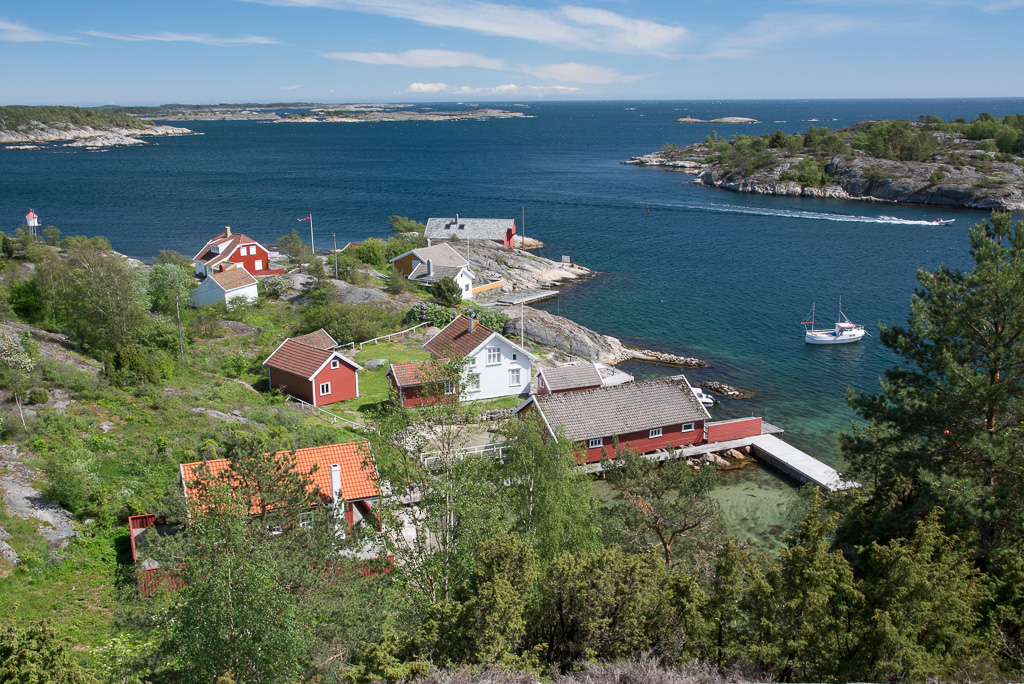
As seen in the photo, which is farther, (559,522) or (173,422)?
(173,422)

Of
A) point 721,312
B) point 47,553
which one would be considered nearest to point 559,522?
point 47,553

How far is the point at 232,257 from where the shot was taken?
53938mm

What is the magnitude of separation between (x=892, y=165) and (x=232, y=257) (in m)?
99.4

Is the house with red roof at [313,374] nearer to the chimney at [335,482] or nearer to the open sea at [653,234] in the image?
the chimney at [335,482]

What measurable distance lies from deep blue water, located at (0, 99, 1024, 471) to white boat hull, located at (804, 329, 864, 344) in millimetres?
636

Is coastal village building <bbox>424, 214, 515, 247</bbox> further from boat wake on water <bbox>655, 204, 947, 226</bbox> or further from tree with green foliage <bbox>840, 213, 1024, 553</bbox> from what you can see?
tree with green foliage <bbox>840, 213, 1024, 553</bbox>

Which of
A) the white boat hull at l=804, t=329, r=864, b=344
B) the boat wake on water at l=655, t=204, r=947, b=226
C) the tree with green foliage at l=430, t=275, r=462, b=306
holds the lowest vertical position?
the white boat hull at l=804, t=329, r=864, b=344

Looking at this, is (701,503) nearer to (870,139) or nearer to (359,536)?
(359,536)

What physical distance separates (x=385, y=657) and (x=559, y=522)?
673 cm

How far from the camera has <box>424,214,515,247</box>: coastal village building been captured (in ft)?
223

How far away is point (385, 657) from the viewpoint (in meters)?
10.7

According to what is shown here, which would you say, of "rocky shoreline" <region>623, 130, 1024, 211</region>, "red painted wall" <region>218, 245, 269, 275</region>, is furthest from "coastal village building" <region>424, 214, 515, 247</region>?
"rocky shoreline" <region>623, 130, 1024, 211</region>

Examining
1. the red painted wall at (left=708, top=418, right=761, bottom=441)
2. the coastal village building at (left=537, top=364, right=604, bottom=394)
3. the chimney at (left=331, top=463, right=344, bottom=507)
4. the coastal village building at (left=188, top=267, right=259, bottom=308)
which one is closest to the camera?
the chimney at (left=331, top=463, right=344, bottom=507)

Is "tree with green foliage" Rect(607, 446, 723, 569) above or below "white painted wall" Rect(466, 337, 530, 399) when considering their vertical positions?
above
